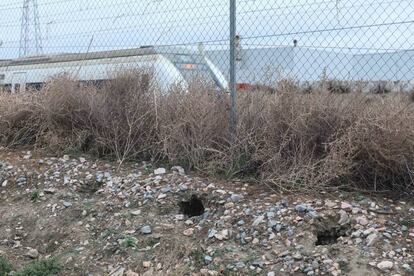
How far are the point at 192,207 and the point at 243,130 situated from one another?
38.9 inches

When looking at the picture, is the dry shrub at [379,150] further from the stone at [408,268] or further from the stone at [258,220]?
the stone at [408,268]

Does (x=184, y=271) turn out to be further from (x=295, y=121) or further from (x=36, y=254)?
(x=295, y=121)

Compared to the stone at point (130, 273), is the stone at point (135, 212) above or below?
above

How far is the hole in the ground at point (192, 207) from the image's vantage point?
5.36 meters

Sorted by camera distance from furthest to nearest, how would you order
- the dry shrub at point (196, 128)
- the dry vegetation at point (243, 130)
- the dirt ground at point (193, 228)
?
the dry shrub at point (196, 128) < the dry vegetation at point (243, 130) < the dirt ground at point (193, 228)

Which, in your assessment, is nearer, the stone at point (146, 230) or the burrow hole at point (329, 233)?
the burrow hole at point (329, 233)

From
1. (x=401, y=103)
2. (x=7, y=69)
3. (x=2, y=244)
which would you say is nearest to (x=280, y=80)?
(x=401, y=103)

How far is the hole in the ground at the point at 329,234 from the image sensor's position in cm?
452

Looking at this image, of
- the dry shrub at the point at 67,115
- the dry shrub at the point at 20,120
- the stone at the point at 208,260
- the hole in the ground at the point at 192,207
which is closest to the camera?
the stone at the point at 208,260

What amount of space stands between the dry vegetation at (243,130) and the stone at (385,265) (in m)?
1.19

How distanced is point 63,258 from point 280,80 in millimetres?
2801

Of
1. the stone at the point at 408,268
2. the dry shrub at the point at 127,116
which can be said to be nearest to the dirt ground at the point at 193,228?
the stone at the point at 408,268

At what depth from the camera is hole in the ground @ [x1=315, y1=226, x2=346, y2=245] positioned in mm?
4518

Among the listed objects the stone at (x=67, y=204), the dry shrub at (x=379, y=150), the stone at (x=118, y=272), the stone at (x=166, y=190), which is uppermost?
the dry shrub at (x=379, y=150)
